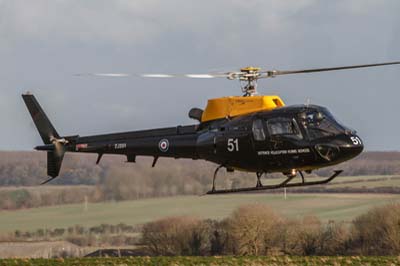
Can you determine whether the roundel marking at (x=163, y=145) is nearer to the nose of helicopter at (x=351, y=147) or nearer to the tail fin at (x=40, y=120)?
the tail fin at (x=40, y=120)

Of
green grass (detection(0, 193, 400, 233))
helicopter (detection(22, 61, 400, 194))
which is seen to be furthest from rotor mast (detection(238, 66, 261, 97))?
green grass (detection(0, 193, 400, 233))

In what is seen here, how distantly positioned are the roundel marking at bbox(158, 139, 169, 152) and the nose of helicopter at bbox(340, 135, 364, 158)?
5864 millimetres

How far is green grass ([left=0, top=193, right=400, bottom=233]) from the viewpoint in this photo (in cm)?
5912

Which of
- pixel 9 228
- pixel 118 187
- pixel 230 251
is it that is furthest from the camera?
pixel 230 251

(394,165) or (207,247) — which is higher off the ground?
(394,165)

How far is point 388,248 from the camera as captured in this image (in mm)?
67125

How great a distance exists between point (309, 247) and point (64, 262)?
3807 cm

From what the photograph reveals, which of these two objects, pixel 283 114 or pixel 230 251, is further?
pixel 230 251

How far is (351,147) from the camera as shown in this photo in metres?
29.0

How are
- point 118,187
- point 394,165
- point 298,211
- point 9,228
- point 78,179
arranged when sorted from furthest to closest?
point 394,165
point 298,211
point 9,228
point 78,179
point 118,187

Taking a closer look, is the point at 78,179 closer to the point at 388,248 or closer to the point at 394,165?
the point at 388,248

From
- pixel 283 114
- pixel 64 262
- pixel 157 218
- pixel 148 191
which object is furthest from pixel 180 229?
pixel 283 114

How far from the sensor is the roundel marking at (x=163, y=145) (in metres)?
32.2

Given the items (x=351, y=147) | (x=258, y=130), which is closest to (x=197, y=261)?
→ (x=258, y=130)
